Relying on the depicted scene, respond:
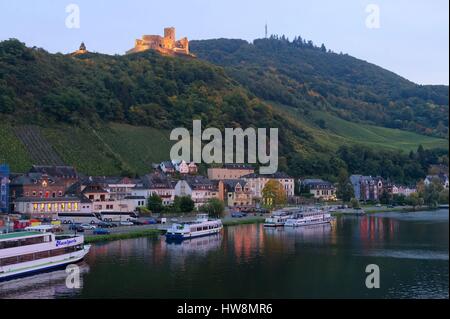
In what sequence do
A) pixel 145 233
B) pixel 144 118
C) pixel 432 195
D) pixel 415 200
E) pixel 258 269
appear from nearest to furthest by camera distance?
pixel 258 269
pixel 145 233
pixel 415 200
pixel 432 195
pixel 144 118

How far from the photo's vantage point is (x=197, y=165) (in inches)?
3137

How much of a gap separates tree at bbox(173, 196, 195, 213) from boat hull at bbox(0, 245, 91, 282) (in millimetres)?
23486

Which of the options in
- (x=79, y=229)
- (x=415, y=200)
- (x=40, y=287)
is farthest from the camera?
(x=415, y=200)

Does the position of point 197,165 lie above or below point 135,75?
below

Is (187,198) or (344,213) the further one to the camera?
(344,213)

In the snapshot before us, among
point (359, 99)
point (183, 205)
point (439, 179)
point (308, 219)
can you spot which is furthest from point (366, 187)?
point (359, 99)

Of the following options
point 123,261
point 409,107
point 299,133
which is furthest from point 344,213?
point 409,107

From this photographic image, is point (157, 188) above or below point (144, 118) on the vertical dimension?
below

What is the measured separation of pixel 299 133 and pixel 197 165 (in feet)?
102

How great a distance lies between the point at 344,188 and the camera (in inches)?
3401

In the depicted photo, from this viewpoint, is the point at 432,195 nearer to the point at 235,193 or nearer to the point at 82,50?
the point at 235,193

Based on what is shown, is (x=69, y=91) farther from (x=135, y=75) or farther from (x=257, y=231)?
(x=257, y=231)

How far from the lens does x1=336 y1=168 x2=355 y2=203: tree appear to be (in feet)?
280

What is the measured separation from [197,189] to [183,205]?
831 centimetres
